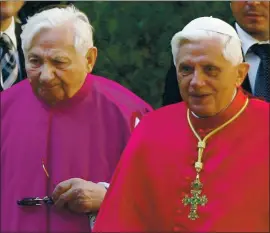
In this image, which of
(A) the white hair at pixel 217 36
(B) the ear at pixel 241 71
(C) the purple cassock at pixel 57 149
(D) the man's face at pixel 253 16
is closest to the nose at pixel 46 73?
(C) the purple cassock at pixel 57 149

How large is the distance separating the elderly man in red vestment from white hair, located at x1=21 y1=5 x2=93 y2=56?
0.61 metres

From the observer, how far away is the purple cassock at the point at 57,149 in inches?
252

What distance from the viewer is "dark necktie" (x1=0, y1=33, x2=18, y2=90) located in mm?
7238

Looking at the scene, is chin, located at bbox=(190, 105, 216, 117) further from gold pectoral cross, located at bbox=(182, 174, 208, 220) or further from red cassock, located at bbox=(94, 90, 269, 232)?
A: gold pectoral cross, located at bbox=(182, 174, 208, 220)

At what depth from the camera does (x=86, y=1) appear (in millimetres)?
8703

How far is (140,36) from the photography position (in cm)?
879

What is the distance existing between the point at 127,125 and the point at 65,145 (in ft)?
1.09

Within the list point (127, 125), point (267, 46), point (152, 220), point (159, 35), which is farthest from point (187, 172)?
point (159, 35)

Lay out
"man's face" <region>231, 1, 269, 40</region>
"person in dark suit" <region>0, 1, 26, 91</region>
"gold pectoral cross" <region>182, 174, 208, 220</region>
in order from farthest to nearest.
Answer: "person in dark suit" <region>0, 1, 26, 91</region> → "man's face" <region>231, 1, 269, 40</region> → "gold pectoral cross" <region>182, 174, 208, 220</region>

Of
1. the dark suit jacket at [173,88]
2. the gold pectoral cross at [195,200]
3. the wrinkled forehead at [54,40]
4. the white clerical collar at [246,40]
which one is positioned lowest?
the gold pectoral cross at [195,200]

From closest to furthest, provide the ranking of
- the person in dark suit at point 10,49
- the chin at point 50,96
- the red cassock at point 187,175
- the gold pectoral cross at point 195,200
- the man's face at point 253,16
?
the red cassock at point 187,175, the gold pectoral cross at point 195,200, the chin at point 50,96, the man's face at point 253,16, the person in dark suit at point 10,49

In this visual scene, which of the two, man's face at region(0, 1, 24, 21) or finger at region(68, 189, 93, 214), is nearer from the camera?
finger at region(68, 189, 93, 214)

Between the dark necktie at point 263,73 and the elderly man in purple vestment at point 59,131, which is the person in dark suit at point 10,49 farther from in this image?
the dark necktie at point 263,73


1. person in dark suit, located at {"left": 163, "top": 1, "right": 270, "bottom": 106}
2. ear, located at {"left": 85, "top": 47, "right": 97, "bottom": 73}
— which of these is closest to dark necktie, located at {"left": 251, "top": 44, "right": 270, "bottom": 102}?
person in dark suit, located at {"left": 163, "top": 1, "right": 270, "bottom": 106}
